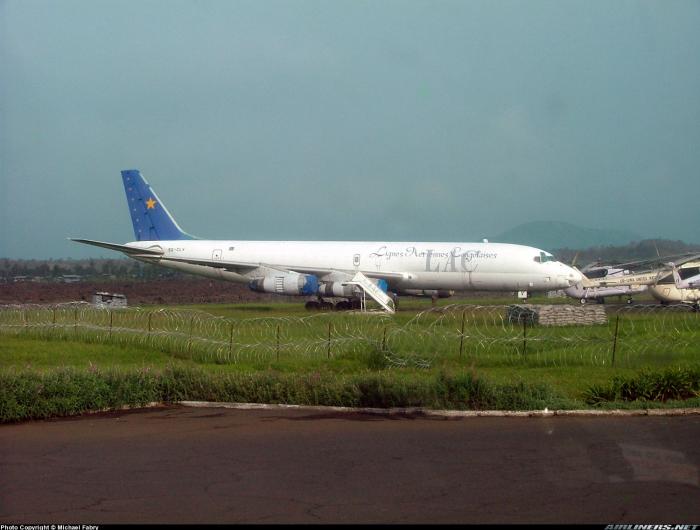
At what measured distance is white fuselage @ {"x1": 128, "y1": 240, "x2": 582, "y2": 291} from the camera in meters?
35.1

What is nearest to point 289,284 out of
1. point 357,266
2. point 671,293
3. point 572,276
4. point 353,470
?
point 357,266

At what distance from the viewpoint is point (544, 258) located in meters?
35.2

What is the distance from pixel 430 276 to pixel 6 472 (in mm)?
29373

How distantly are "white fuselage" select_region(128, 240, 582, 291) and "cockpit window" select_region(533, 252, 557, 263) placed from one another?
0.04 m

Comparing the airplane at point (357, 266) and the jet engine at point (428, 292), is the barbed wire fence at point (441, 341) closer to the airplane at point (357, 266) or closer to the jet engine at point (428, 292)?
the airplane at point (357, 266)

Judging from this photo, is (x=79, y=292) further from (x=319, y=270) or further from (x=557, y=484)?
(x=557, y=484)

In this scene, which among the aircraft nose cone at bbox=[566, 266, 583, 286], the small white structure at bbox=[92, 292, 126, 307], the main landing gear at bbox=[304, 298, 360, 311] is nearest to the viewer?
the aircraft nose cone at bbox=[566, 266, 583, 286]

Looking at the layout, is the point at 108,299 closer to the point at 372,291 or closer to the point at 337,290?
the point at 337,290

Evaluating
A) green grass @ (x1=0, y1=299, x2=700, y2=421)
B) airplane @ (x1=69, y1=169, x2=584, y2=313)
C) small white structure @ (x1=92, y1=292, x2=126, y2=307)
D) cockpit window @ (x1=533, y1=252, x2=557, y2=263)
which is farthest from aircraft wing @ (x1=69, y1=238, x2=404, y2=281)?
green grass @ (x1=0, y1=299, x2=700, y2=421)

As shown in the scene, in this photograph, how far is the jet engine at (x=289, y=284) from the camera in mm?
36875

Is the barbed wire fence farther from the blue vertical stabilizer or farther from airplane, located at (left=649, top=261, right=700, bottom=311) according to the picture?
the blue vertical stabilizer

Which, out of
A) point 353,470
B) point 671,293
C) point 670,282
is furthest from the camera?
point 670,282

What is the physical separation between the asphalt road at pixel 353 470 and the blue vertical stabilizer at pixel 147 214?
111 feet

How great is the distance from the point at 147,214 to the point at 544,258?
20612mm
